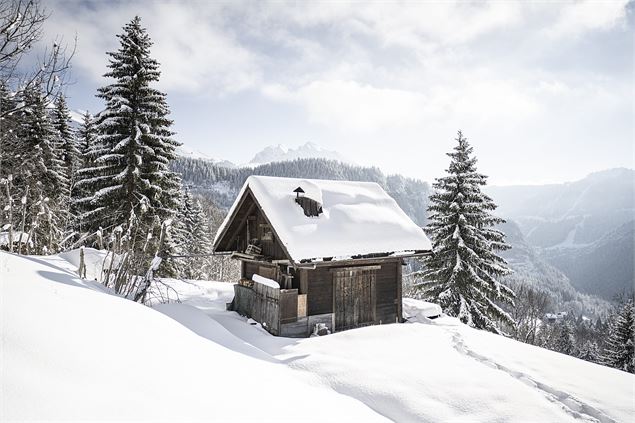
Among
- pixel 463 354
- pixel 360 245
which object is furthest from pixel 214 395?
pixel 360 245

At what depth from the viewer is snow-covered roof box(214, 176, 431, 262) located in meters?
11.2

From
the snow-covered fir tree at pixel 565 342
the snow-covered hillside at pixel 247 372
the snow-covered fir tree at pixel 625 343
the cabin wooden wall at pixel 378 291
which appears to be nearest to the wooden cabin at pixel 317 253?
the cabin wooden wall at pixel 378 291

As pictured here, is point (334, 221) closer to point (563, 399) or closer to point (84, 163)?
point (563, 399)

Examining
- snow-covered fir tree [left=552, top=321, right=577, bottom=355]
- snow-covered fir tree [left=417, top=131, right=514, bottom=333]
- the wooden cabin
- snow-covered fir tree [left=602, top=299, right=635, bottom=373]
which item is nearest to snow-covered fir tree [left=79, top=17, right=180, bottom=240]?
the wooden cabin

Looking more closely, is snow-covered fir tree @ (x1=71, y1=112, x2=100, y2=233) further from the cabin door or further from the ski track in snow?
the ski track in snow

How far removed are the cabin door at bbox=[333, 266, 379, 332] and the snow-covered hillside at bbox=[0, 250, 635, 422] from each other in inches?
87.9

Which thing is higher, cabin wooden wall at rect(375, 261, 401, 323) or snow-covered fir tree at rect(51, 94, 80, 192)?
snow-covered fir tree at rect(51, 94, 80, 192)

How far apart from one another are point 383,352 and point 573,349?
53.5 m

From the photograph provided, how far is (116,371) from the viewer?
3430 mm

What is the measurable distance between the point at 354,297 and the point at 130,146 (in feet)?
43.6

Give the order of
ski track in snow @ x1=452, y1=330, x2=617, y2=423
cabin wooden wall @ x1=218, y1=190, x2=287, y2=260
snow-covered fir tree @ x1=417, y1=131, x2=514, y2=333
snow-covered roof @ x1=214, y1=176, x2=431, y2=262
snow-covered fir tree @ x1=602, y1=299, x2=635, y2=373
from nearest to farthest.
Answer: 1. ski track in snow @ x1=452, y1=330, x2=617, y2=423
2. snow-covered roof @ x1=214, y1=176, x2=431, y2=262
3. cabin wooden wall @ x1=218, y1=190, x2=287, y2=260
4. snow-covered fir tree @ x1=417, y1=131, x2=514, y2=333
5. snow-covered fir tree @ x1=602, y1=299, x2=635, y2=373

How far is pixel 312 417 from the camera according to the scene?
450 cm

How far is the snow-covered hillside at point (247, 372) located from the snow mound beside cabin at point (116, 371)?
16mm

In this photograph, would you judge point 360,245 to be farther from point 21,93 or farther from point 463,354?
point 21,93
